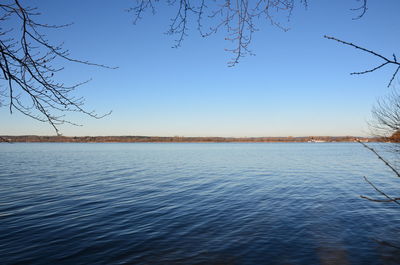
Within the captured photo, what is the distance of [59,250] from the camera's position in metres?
6.27

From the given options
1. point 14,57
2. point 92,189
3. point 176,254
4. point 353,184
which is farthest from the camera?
point 353,184

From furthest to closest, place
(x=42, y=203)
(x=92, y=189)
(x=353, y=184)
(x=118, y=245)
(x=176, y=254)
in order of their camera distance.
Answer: (x=353, y=184) → (x=92, y=189) → (x=42, y=203) → (x=118, y=245) → (x=176, y=254)

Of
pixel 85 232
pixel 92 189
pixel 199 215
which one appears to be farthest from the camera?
pixel 92 189

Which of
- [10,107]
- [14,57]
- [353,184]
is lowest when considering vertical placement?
[353,184]

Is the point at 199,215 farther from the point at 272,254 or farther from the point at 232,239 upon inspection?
the point at 272,254

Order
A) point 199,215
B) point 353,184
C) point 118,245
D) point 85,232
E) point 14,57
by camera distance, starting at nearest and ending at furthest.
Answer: point 14,57, point 118,245, point 85,232, point 199,215, point 353,184

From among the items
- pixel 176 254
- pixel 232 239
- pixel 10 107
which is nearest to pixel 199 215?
pixel 232 239

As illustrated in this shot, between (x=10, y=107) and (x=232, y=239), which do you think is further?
(x=232, y=239)

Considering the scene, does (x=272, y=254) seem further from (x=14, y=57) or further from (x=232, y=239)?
(x=14, y=57)

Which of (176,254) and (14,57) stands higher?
(14,57)

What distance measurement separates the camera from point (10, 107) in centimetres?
269

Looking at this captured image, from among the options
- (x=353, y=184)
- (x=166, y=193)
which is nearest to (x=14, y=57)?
(x=166, y=193)

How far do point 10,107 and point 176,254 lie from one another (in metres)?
4.83

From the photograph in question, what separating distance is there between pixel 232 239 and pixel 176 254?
168cm
